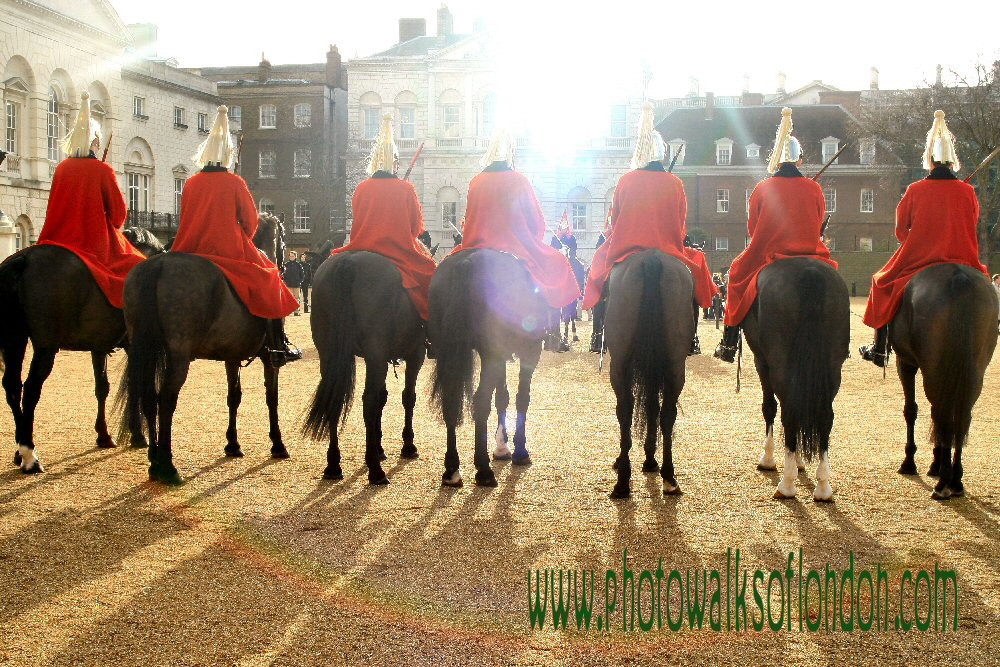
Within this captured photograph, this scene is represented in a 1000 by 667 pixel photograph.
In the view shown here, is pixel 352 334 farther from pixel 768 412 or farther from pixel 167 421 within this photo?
pixel 768 412

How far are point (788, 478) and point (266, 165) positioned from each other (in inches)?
2478

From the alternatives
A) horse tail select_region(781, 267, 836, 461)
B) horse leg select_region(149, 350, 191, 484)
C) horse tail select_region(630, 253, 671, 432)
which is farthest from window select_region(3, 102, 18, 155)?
horse tail select_region(781, 267, 836, 461)

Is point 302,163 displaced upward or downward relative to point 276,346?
upward

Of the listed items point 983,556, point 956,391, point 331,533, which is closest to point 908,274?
point 956,391

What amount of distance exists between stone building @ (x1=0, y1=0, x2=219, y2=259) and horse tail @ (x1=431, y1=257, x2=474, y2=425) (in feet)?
102

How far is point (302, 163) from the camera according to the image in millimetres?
66250

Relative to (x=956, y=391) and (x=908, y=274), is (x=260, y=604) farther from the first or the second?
(x=908, y=274)

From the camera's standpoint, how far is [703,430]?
10.4m

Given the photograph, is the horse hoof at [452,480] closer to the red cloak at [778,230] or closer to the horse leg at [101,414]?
the red cloak at [778,230]

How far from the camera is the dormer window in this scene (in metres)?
63.1

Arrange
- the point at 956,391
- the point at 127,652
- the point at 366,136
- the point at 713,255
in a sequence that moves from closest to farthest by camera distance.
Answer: the point at 127,652 → the point at 956,391 → the point at 713,255 → the point at 366,136

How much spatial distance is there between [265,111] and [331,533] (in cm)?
6338

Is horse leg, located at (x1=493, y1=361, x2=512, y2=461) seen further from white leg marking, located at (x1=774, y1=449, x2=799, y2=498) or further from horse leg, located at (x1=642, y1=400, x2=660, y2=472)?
white leg marking, located at (x1=774, y1=449, x2=799, y2=498)

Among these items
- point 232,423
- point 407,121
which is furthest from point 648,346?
point 407,121
